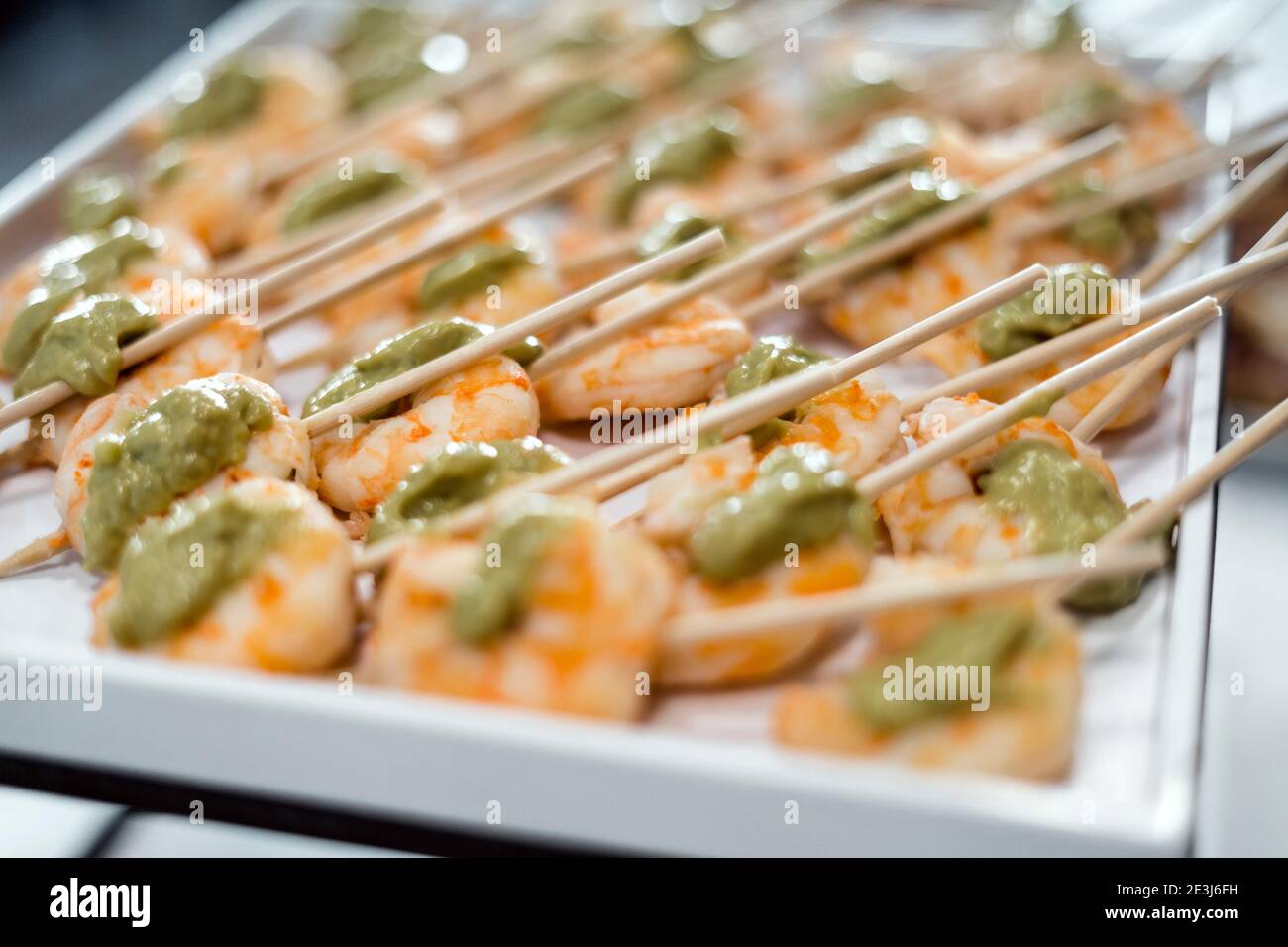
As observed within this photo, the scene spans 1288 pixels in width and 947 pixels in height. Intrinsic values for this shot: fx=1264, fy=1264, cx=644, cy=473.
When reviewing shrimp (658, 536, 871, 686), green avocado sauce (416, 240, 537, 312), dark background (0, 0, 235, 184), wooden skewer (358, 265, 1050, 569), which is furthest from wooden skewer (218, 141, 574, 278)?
dark background (0, 0, 235, 184)

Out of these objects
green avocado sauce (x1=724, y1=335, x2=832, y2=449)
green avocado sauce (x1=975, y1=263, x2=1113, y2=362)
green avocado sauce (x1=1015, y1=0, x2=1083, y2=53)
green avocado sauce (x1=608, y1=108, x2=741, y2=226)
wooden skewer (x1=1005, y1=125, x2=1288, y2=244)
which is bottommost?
green avocado sauce (x1=724, y1=335, x2=832, y2=449)

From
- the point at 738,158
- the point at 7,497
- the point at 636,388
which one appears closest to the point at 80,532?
the point at 7,497

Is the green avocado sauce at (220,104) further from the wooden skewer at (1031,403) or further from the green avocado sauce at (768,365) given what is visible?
the wooden skewer at (1031,403)

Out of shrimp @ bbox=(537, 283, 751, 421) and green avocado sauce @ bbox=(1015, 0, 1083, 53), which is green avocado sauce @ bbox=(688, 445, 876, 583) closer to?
shrimp @ bbox=(537, 283, 751, 421)

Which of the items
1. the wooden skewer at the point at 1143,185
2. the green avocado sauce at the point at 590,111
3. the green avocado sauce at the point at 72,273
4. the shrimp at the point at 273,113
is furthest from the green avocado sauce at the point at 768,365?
the shrimp at the point at 273,113
